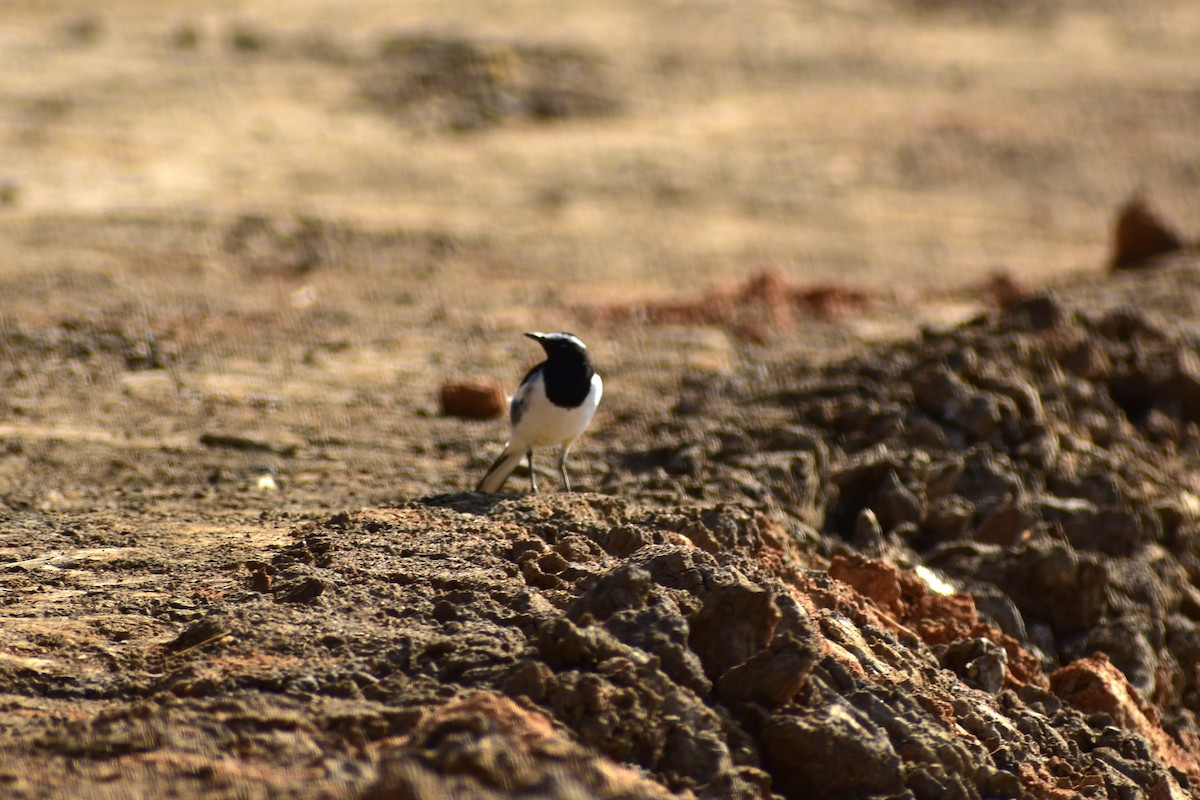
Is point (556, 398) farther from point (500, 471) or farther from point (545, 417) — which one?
point (500, 471)

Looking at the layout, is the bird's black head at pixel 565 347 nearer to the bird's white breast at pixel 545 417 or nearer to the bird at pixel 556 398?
the bird at pixel 556 398

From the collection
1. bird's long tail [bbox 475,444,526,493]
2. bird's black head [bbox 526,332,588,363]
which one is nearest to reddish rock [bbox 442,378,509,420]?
bird's long tail [bbox 475,444,526,493]

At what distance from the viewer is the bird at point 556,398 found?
7234mm

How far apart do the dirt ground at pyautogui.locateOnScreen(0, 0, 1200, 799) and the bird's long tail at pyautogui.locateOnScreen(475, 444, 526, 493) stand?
53cm

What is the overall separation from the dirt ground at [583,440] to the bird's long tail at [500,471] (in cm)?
53

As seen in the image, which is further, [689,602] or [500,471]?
[500,471]

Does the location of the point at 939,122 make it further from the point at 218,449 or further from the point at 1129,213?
the point at 218,449

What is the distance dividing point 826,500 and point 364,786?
14.5 ft

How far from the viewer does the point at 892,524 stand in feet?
25.7

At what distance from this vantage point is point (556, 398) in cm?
721

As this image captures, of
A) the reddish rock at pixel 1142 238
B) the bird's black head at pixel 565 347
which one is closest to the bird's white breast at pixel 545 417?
the bird's black head at pixel 565 347

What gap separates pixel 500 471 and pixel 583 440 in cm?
163

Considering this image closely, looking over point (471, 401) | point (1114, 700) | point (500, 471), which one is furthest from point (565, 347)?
point (1114, 700)

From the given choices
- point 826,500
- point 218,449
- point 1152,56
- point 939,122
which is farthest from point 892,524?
point 1152,56
